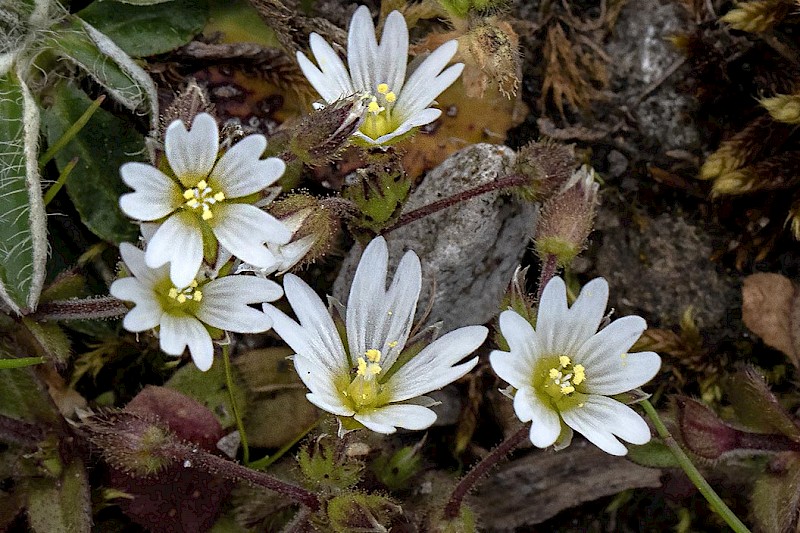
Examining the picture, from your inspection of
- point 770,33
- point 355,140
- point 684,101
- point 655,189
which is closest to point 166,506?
point 355,140

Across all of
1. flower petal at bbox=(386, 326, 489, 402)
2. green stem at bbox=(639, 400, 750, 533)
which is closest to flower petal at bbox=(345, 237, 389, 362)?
flower petal at bbox=(386, 326, 489, 402)

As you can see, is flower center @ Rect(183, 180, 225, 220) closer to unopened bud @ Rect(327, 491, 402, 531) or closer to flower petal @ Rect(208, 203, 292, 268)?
flower petal @ Rect(208, 203, 292, 268)

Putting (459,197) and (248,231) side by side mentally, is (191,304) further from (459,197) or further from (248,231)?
(459,197)

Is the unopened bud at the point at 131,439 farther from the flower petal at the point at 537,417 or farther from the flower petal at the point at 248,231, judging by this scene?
the flower petal at the point at 537,417

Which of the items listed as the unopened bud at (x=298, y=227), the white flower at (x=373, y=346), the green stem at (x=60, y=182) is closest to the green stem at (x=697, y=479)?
Answer: the white flower at (x=373, y=346)

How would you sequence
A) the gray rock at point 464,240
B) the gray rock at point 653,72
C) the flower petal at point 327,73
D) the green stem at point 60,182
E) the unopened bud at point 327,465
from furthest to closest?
the gray rock at point 653,72 → the gray rock at point 464,240 → the green stem at point 60,182 → the flower petal at point 327,73 → the unopened bud at point 327,465

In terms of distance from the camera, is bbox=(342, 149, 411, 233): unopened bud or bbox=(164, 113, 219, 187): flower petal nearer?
bbox=(164, 113, 219, 187): flower petal
